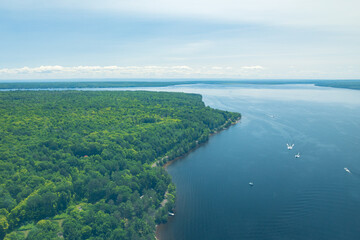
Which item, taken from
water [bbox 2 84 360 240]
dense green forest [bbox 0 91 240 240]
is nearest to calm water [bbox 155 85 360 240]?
water [bbox 2 84 360 240]

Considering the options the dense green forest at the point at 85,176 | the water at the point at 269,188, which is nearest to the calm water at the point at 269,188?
the water at the point at 269,188

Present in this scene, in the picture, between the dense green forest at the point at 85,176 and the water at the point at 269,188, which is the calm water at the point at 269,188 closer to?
the water at the point at 269,188

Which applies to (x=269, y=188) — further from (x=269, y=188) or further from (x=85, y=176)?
(x=85, y=176)

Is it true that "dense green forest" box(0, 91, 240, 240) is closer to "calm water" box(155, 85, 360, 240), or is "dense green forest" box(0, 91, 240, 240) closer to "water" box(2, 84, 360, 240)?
"calm water" box(155, 85, 360, 240)

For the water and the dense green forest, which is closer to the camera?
the dense green forest

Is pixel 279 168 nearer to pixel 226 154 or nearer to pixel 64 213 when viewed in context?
pixel 226 154
